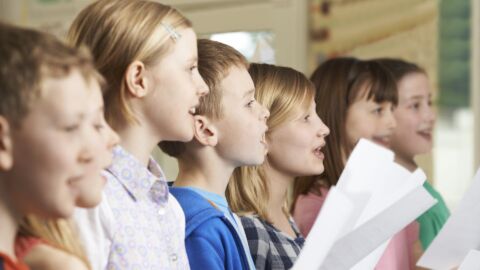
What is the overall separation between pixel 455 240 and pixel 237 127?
1.17 ft

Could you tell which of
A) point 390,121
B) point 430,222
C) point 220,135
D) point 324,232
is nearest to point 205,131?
point 220,135

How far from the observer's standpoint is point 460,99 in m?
3.38

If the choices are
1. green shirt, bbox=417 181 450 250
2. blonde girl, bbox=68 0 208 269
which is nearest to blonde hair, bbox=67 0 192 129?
blonde girl, bbox=68 0 208 269

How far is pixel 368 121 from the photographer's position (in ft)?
6.63

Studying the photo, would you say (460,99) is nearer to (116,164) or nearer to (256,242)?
(256,242)

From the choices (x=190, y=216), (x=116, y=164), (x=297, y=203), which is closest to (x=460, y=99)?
(x=297, y=203)

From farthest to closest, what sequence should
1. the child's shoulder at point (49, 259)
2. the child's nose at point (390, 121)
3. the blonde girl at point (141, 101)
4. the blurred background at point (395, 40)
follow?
A: the blurred background at point (395, 40) → the child's nose at point (390, 121) → the blonde girl at point (141, 101) → the child's shoulder at point (49, 259)

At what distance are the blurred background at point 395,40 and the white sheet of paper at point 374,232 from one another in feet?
7.79

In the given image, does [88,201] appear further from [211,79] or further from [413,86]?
[413,86]

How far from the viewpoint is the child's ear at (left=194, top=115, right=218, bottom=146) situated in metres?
1.40

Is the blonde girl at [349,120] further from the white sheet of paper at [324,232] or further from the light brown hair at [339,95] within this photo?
the white sheet of paper at [324,232]

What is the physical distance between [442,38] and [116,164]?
2.43 m

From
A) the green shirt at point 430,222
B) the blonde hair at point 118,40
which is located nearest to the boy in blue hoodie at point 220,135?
the blonde hair at point 118,40

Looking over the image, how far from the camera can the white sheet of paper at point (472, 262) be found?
3.78 ft
